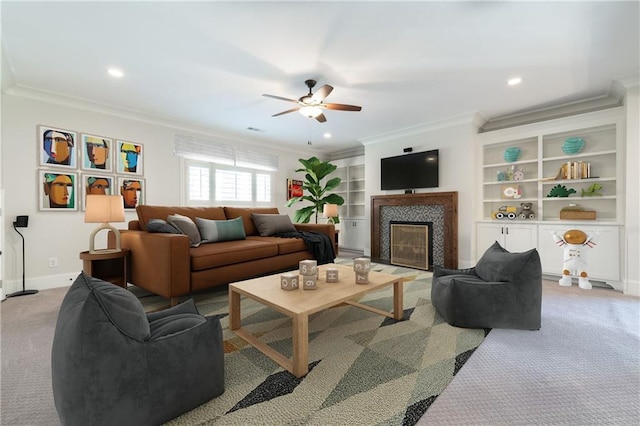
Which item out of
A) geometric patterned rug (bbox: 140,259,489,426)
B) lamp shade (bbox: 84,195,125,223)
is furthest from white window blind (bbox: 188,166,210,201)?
geometric patterned rug (bbox: 140,259,489,426)

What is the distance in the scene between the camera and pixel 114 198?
9.06ft

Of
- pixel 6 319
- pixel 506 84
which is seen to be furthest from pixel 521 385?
pixel 6 319

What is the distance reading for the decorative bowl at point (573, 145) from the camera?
11.7 feet

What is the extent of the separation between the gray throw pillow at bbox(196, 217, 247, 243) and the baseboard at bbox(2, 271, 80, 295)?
176 cm

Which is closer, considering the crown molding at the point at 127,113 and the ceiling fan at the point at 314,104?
the ceiling fan at the point at 314,104

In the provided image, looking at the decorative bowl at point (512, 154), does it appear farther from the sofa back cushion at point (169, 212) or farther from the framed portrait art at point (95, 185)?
the framed portrait art at point (95, 185)

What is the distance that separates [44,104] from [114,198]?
1741 millimetres

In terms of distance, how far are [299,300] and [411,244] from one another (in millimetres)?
3415

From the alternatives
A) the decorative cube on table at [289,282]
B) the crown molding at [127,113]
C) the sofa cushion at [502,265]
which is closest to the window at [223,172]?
the crown molding at [127,113]

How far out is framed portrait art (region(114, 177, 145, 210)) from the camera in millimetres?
3812

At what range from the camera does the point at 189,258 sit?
2.54 metres

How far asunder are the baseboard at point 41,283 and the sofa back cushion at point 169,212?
1296 mm

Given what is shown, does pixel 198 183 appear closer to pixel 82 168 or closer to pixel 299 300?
pixel 82 168

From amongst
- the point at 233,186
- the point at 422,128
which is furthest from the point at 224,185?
the point at 422,128
